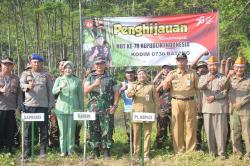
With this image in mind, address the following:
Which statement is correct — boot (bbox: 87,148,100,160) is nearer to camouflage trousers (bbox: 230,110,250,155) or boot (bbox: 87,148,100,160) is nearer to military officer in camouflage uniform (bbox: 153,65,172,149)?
military officer in camouflage uniform (bbox: 153,65,172,149)

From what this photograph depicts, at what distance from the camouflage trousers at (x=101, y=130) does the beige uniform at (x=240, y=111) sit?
7.66ft

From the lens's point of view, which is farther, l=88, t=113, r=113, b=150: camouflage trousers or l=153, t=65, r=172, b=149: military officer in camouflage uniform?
l=153, t=65, r=172, b=149: military officer in camouflage uniform

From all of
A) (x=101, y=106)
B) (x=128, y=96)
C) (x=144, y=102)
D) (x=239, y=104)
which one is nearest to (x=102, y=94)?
(x=101, y=106)

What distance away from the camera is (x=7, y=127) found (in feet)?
26.0

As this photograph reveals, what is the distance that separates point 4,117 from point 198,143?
157 inches

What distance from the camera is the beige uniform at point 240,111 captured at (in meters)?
7.07

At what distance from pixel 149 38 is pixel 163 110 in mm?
1692

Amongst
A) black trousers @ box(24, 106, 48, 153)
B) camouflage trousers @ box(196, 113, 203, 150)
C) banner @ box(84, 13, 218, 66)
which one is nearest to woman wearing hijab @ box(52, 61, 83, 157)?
black trousers @ box(24, 106, 48, 153)

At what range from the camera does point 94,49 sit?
29.0 feet

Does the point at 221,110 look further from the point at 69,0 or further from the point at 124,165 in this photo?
the point at 69,0

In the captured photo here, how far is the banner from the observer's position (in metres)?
Answer: 8.60

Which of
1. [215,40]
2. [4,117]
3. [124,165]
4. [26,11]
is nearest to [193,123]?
[124,165]

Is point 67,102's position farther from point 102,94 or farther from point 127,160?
point 127,160
